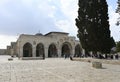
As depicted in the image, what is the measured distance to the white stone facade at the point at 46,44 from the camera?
2254 inches

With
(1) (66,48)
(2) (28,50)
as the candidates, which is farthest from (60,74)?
(1) (66,48)

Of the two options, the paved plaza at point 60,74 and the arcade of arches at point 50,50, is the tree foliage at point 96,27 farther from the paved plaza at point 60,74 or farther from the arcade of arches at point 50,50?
the arcade of arches at point 50,50

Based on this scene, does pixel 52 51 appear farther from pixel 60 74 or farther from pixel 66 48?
pixel 60 74

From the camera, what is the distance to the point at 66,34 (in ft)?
223

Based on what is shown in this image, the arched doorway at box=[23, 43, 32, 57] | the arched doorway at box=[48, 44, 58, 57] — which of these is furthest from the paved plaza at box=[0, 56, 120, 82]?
the arched doorway at box=[48, 44, 58, 57]

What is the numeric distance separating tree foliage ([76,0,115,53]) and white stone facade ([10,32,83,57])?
30217 mm

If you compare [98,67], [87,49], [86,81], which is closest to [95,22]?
[87,49]

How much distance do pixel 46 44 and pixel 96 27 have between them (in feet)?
110

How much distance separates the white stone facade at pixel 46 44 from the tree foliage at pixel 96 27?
3022cm

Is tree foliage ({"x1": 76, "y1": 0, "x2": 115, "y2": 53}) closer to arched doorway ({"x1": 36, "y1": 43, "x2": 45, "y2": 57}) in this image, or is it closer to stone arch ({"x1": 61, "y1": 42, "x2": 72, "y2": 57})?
arched doorway ({"x1": 36, "y1": 43, "x2": 45, "y2": 57})

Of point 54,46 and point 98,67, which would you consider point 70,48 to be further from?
point 98,67

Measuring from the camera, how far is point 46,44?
60.3m

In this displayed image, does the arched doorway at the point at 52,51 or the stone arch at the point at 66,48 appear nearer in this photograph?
the arched doorway at the point at 52,51

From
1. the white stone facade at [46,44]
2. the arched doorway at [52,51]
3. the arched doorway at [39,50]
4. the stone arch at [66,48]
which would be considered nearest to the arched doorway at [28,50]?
the white stone facade at [46,44]
